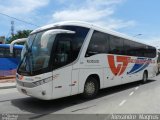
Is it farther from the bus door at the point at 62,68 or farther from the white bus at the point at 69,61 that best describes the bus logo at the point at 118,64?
the bus door at the point at 62,68

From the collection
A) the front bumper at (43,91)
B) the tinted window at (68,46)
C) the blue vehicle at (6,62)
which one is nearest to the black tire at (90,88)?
the tinted window at (68,46)

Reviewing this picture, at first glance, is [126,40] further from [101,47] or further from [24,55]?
[24,55]

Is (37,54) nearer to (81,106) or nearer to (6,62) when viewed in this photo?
(81,106)

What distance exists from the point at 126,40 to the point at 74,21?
5650 millimetres

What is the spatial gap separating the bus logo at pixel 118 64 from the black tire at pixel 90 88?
169 cm

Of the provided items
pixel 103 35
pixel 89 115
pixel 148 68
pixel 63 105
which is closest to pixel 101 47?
pixel 103 35

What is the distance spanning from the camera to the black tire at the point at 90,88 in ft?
32.5

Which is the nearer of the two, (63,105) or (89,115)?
(89,115)

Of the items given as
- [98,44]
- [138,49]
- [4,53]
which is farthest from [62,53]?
[4,53]

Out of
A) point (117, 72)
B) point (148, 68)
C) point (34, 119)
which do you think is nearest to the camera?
point (34, 119)

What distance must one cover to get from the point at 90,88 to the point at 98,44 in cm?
210

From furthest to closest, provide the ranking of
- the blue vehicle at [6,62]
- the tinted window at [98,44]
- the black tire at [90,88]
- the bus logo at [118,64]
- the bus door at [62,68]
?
the blue vehicle at [6,62], the bus logo at [118,64], the tinted window at [98,44], the black tire at [90,88], the bus door at [62,68]

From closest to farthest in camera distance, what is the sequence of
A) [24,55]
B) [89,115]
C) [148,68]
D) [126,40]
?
[89,115] → [24,55] → [126,40] → [148,68]

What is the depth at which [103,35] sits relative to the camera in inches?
441
